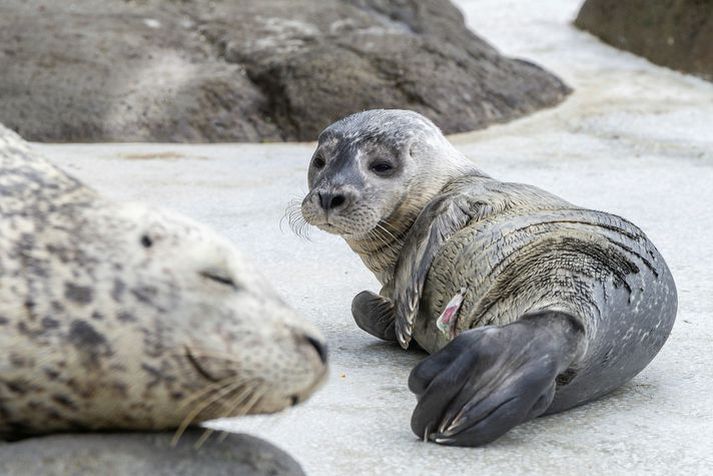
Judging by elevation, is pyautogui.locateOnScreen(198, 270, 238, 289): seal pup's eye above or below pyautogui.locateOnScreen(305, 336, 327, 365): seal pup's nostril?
above

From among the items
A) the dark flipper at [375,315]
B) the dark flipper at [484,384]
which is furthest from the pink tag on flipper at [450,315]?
the dark flipper at [484,384]

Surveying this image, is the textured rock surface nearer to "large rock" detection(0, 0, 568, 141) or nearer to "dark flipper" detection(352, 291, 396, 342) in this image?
"dark flipper" detection(352, 291, 396, 342)

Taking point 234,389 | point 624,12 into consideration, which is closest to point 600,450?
point 234,389

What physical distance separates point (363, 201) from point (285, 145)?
170 inches

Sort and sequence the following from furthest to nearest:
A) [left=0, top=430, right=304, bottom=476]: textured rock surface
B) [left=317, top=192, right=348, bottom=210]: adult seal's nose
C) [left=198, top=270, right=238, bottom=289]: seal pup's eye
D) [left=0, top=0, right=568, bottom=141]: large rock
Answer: [left=0, top=0, right=568, bottom=141]: large rock
[left=317, top=192, right=348, bottom=210]: adult seal's nose
[left=198, top=270, right=238, bottom=289]: seal pup's eye
[left=0, top=430, right=304, bottom=476]: textured rock surface

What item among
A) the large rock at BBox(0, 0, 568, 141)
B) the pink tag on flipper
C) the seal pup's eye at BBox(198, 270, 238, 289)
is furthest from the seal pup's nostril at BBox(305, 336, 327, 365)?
the large rock at BBox(0, 0, 568, 141)

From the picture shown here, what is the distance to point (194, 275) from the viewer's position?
8.66 feet

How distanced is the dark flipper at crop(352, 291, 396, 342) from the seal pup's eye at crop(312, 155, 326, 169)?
1.82ft

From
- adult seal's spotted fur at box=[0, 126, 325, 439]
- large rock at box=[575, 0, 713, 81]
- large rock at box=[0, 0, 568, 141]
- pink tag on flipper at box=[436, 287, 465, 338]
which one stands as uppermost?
adult seal's spotted fur at box=[0, 126, 325, 439]

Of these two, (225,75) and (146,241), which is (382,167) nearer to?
(146,241)

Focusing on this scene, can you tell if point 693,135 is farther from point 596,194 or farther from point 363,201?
point 363,201

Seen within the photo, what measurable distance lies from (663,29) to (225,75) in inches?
→ 175

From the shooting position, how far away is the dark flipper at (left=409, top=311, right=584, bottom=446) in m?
3.33

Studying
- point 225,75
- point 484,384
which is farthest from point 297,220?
point 225,75
